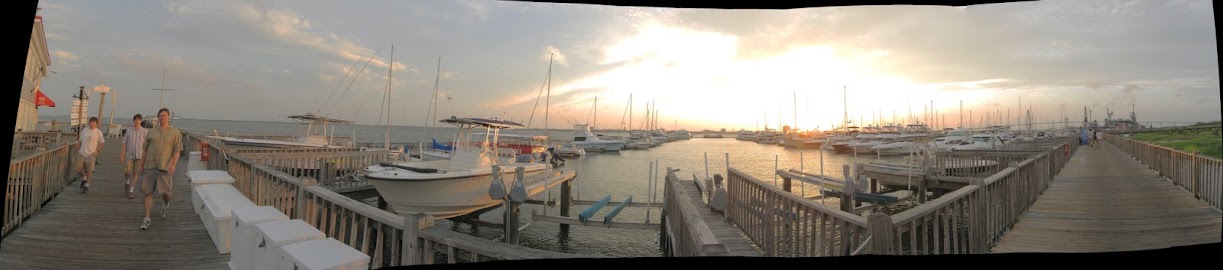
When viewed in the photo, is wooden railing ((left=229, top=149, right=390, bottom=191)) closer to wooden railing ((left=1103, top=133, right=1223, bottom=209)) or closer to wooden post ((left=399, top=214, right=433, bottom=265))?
wooden post ((left=399, top=214, right=433, bottom=265))

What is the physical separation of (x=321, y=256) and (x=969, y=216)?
3.61m

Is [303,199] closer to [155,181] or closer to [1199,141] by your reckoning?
[155,181]

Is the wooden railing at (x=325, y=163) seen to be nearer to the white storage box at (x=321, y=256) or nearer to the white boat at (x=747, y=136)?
the white storage box at (x=321, y=256)

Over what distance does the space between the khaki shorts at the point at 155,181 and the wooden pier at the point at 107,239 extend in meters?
0.30

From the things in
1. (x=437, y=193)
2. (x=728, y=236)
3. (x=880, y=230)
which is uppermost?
(x=880, y=230)

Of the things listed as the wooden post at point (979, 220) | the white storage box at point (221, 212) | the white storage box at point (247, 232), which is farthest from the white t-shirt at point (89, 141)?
the wooden post at point (979, 220)

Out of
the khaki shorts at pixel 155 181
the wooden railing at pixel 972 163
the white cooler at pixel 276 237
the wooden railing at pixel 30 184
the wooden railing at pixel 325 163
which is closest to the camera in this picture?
the white cooler at pixel 276 237

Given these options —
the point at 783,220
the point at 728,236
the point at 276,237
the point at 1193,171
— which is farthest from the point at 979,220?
the point at 1193,171

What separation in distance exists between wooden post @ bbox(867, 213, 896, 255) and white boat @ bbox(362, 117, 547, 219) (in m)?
6.14

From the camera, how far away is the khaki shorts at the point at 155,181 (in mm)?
3652

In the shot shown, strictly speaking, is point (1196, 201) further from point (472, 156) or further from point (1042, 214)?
point (472, 156)

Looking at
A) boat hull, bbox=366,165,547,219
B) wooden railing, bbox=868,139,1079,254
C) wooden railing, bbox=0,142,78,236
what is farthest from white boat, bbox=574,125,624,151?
wooden railing, bbox=868,139,1079,254

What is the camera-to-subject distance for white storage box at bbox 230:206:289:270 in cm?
240

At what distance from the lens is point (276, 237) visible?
6.42 ft
